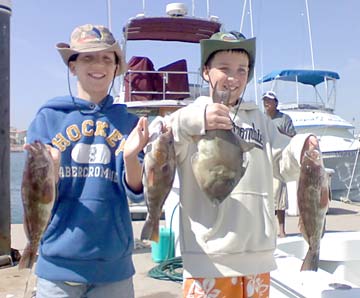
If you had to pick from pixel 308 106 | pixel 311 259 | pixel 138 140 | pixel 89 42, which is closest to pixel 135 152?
pixel 138 140

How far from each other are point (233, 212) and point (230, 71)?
0.69m

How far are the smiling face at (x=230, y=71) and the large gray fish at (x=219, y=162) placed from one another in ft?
1.08

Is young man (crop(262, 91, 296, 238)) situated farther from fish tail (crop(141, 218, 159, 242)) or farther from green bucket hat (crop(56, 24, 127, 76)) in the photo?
fish tail (crop(141, 218, 159, 242))

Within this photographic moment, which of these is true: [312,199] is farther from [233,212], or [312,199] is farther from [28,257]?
[28,257]

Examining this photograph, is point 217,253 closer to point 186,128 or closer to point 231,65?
point 186,128

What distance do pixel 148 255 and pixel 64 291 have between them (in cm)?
405

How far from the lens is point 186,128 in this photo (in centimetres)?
210

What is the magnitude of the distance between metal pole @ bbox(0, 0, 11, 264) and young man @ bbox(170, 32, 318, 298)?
362cm

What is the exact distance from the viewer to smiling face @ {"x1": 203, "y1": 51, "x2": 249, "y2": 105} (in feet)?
7.57

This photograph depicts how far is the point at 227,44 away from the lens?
2.31 meters

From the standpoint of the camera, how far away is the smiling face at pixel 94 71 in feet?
7.63

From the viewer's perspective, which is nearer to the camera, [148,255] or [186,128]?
[186,128]

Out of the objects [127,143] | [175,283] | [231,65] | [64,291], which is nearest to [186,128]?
[127,143]

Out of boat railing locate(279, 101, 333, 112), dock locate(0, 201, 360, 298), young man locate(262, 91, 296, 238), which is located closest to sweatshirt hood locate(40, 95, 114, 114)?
dock locate(0, 201, 360, 298)
